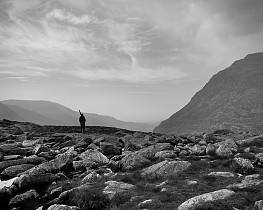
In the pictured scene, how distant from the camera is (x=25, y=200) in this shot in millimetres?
14219

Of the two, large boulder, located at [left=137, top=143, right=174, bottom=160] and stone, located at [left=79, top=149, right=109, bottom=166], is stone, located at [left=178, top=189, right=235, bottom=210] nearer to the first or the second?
large boulder, located at [left=137, top=143, right=174, bottom=160]

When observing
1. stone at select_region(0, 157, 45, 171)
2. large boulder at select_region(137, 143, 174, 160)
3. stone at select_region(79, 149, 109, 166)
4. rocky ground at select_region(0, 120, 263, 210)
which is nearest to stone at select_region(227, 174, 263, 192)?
rocky ground at select_region(0, 120, 263, 210)

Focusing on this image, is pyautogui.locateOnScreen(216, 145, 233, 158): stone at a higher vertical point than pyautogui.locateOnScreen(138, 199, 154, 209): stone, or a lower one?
higher

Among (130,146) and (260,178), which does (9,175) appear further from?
(260,178)

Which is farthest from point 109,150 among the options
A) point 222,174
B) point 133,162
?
point 222,174

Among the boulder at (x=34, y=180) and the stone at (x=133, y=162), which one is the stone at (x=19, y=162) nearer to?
the boulder at (x=34, y=180)

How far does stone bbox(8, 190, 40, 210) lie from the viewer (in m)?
13.7

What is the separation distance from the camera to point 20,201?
14.1 metres

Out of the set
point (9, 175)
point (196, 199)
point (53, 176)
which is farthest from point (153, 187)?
point (9, 175)

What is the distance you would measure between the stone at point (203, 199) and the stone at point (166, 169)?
4931mm

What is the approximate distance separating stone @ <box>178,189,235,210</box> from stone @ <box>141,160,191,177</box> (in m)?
4.93

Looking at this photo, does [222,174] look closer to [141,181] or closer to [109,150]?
[141,181]

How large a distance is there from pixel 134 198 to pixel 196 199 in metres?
3.24

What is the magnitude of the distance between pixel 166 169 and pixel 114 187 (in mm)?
4302
